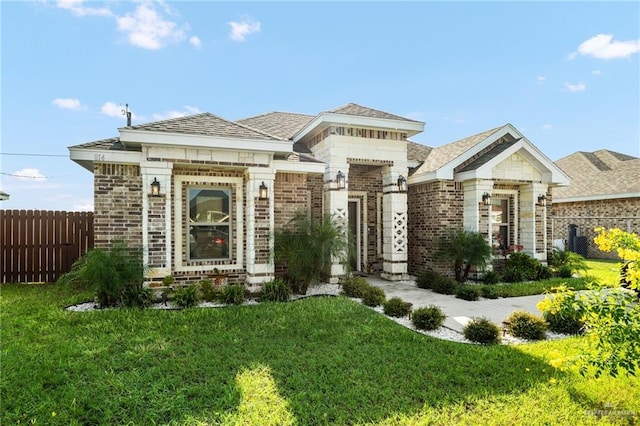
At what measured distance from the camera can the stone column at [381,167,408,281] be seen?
1020 cm

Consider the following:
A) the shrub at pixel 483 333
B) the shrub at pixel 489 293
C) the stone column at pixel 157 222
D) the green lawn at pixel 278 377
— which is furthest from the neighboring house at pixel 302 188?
the shrub at pixel 483 333

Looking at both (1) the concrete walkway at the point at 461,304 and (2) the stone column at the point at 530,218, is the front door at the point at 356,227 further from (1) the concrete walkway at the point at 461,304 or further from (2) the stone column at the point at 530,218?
(2) the stone column at the point at 530,218

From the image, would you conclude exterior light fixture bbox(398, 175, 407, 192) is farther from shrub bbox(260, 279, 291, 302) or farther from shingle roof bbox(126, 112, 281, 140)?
shrub bbox(260, 279, 291, 302)

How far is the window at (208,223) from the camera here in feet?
26.7

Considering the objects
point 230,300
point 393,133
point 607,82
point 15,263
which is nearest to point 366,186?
point 393,133

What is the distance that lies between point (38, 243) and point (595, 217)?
75.4ft

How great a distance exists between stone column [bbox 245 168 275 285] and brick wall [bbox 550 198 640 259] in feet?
53.0

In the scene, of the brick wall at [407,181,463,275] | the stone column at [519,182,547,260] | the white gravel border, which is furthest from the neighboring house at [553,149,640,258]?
the white gravel border

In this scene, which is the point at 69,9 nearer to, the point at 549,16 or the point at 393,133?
the point at 393,133

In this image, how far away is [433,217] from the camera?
413 inches

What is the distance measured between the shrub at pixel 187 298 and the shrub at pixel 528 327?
5813 mm

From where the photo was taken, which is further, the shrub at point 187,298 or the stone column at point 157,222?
the stone column at point 157,222

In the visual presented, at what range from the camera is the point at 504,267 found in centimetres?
1110

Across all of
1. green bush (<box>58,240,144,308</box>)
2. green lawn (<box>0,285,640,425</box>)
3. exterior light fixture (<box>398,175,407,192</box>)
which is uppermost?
exterior light fixture (<box>398,175,407,192</box>)
